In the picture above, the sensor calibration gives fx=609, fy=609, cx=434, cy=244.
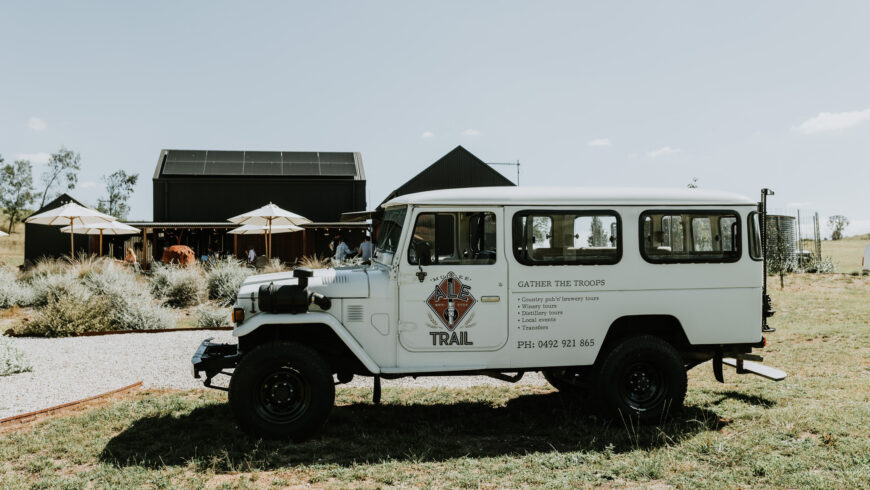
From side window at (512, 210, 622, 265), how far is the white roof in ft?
0.40

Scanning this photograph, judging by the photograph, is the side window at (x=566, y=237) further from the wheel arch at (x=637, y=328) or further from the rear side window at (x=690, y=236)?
the wheel arch at (x=637, y=328)

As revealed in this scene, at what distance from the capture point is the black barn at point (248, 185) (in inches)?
1261

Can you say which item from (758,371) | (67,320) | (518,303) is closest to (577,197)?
(518,303)

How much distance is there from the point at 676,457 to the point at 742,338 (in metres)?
1.59

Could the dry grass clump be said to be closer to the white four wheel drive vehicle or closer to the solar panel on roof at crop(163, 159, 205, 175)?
the white four wheel drive vehicle

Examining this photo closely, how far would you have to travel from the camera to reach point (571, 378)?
6.27m

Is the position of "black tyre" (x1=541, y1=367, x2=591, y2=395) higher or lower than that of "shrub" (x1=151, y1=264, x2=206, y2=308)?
lower

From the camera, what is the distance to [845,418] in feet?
18.6

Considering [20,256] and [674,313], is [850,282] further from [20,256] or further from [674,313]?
[20,256]

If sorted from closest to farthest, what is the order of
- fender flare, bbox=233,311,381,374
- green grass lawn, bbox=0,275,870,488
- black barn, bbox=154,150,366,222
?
green grass lawn, bbox=0,275,870,488 < fender flare, bbox=233,311,381,374 < black barn, bbox=154,150,366,222

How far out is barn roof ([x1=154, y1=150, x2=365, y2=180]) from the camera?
32.8 meters

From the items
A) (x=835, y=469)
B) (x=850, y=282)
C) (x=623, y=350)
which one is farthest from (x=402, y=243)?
(x=850, y=282)

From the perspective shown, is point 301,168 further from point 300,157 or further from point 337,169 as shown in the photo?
point 337,169

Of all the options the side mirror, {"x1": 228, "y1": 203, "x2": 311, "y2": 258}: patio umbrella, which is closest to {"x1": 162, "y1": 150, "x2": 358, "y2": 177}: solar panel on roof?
{"x1": 228, "y1": 203, "x2": 311, "y2": 258}: patio umbrella
